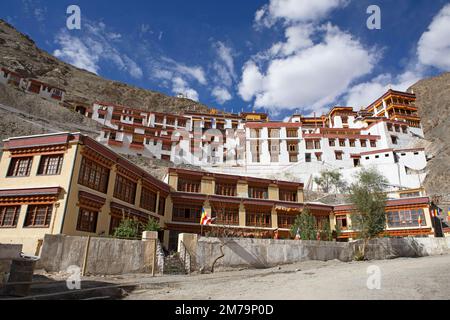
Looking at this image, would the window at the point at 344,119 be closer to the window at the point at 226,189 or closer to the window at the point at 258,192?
the window at the point at 258,192

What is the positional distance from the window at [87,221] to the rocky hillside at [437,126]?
1908 inches

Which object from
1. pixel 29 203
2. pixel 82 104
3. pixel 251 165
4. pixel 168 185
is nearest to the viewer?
pixel 29 203

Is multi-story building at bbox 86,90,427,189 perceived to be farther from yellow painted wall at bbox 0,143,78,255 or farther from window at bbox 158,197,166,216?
yellow painted wall at bbox 0,143,78,255

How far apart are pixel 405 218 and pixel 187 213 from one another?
26.0m

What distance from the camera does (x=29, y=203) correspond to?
64.0 ft

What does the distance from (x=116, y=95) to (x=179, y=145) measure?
4921 cm

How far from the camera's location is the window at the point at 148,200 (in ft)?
94.3

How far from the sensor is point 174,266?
17312 millimetres

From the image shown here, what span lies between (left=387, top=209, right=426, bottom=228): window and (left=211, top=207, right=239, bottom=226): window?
18.9m

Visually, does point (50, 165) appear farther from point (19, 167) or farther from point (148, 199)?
point (148, 199)

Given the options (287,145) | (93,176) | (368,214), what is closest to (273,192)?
(368,214)

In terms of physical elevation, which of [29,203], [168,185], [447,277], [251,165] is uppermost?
[251,165]
